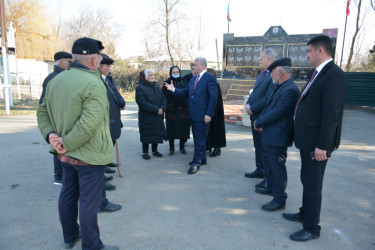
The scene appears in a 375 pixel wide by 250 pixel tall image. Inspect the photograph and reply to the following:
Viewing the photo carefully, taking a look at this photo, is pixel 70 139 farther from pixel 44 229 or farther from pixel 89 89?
pixel 44 229

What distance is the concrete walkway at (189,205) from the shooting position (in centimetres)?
274

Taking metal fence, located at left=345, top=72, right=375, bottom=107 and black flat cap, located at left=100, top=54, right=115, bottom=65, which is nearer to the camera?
black flat cap, located at left=100, top=54, right=115, bottom=65

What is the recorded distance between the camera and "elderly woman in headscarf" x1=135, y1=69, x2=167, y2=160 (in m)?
5.15

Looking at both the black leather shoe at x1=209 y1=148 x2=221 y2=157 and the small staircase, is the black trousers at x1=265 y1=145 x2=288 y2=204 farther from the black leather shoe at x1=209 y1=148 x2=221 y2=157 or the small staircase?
the small staircase

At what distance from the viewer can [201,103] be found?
4.57 metres

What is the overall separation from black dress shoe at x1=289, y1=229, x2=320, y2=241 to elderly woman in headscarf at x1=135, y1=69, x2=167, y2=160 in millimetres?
3188

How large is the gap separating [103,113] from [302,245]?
7.73ft

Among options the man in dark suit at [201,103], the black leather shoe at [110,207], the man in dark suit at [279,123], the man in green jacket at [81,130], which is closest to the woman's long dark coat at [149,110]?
the man in dark suit at [201,103]

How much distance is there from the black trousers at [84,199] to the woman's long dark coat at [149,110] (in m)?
2.81

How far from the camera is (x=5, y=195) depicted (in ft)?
12.1

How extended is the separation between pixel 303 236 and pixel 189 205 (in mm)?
1416

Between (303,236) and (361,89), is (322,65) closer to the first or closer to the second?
(303,236)

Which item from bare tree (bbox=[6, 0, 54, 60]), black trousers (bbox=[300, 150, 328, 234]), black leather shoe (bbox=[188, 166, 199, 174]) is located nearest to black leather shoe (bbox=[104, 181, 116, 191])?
black leather shoe (bbox=[188, 166, 199, 174])

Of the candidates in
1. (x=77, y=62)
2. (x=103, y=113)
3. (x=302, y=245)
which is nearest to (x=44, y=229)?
(x=103, y=113)
